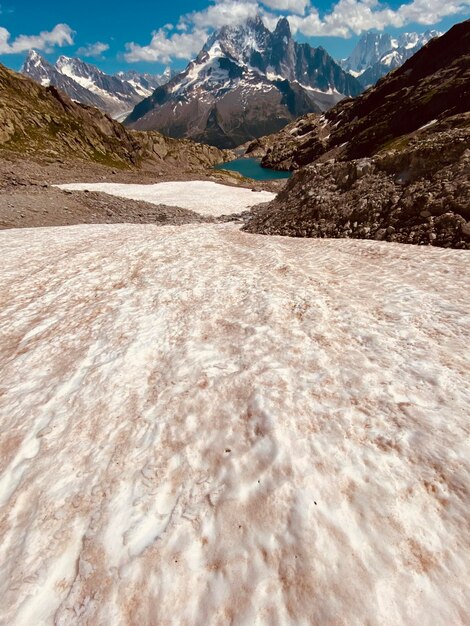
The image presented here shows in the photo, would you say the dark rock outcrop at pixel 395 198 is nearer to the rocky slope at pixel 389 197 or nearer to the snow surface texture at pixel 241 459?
the rocky slope at pixel 389 197

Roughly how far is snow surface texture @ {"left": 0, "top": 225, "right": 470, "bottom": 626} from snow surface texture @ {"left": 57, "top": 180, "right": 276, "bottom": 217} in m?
31.9

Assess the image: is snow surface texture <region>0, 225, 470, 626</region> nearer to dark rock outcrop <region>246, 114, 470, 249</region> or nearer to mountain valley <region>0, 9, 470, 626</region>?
mountain valley <region>0, 9, 470, 626</region>

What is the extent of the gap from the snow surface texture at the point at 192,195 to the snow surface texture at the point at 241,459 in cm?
3194

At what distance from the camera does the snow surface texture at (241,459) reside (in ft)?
15.5

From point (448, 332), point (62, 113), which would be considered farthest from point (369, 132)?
point (448, 332)

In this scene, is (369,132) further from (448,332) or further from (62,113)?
(448,332)

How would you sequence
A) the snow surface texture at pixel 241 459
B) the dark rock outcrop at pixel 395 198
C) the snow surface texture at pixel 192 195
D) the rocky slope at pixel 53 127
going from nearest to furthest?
the snow surface texture at pixel 241 459
the dark rock outcrop at pixel 395 198
the snow surface texture at pixel 192 195
the rocky slope at pixel 53 127

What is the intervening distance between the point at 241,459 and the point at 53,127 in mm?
Answer: 175143

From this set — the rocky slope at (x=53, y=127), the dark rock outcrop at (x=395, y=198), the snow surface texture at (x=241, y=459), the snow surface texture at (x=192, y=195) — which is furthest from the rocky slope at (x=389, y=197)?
the rocky slope at (x=53, y=127)

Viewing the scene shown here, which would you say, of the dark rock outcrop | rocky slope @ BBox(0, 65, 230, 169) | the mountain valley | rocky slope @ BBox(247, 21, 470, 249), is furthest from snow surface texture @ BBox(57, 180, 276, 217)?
rocky slope @ BBox(0, 65, 230, 169)

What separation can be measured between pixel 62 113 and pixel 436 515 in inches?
7772

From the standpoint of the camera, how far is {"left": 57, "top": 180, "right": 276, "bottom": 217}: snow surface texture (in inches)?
1689

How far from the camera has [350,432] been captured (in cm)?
673

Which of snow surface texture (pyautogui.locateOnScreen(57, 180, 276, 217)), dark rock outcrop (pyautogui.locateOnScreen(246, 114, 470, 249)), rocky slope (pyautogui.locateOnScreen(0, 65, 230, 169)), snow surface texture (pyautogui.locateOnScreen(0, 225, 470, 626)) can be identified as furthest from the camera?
rocky slope (pyautogui.locateOnScreen(0, 65, 230, 169))
